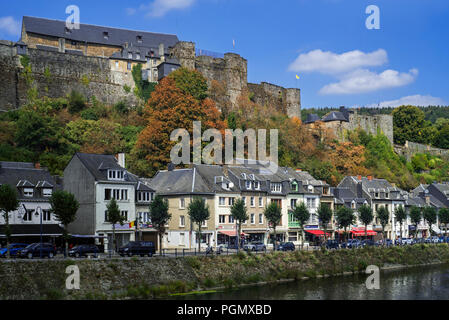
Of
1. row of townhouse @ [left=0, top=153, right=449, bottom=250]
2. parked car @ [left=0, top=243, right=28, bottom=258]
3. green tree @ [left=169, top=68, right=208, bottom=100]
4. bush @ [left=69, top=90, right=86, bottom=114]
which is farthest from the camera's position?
green tree @ [left=169, top=68, right=208, bottom=100]

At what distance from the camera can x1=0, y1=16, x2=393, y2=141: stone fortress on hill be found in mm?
81500

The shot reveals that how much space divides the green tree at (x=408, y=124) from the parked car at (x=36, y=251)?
3699 inches

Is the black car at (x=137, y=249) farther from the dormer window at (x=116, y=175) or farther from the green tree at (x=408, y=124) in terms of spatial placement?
the green tree at (x=408, y=124)

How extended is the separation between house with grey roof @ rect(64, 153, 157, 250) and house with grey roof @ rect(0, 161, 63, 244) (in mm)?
2213

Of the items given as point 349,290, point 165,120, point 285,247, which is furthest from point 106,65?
point 349,290

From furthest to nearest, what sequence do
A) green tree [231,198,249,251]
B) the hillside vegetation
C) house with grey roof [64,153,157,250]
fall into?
the hillside vegetation → green tree [231,198,249,251] → house with grey roof [64,153,157,250]

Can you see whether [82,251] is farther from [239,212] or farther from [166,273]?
[239,212]

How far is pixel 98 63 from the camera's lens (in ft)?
292

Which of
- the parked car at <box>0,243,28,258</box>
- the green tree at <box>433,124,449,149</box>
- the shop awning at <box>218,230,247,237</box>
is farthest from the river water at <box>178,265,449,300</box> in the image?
the green tree at <box>433,124,449,149</box>

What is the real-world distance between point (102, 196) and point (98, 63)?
40412 millimetres

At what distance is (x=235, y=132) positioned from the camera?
83.3 metres

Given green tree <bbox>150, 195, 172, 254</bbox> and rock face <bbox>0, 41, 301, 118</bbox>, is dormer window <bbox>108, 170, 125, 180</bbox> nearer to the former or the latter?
green tree <bbox>150, 195, 172, 254</bbox>
